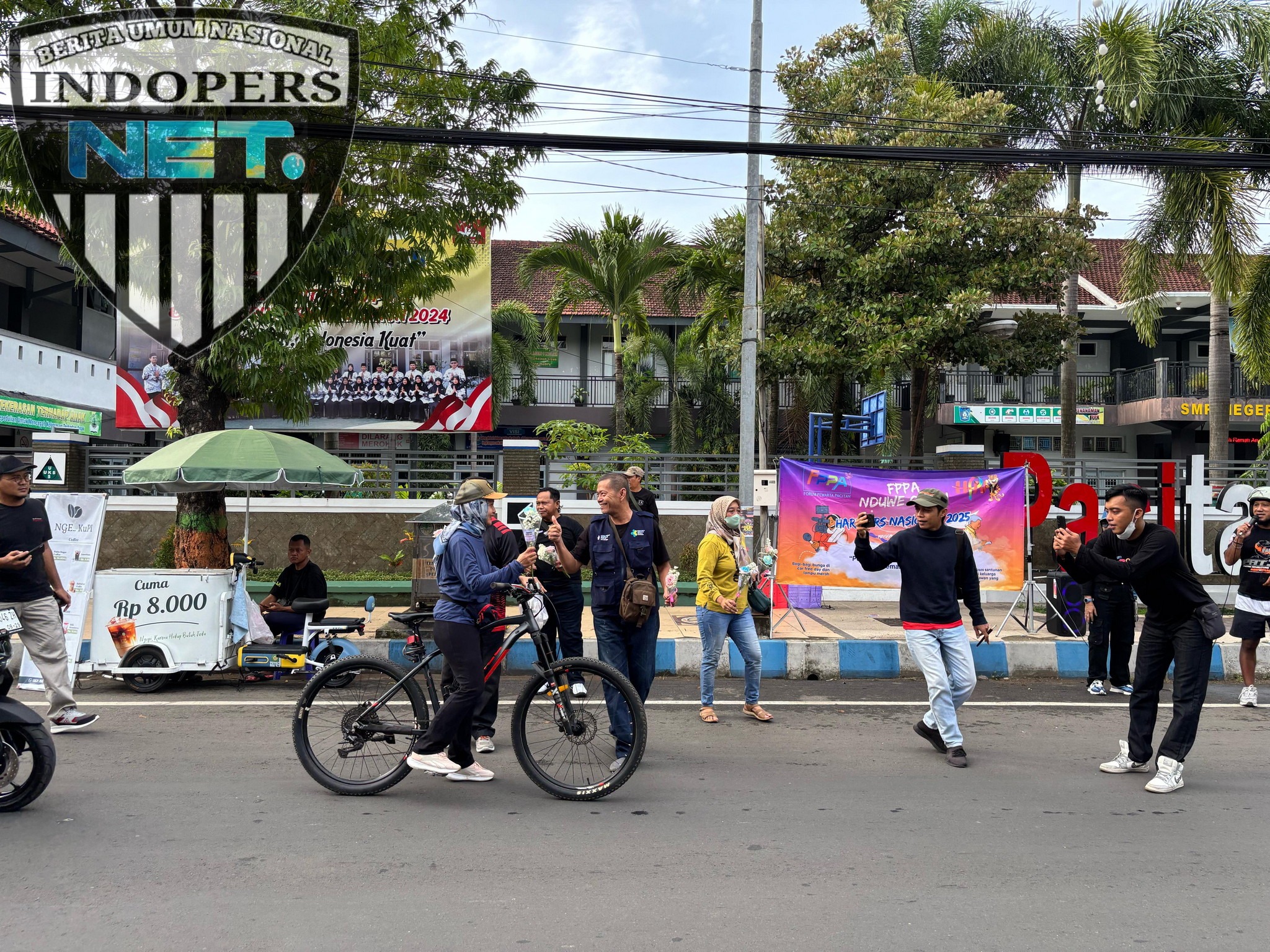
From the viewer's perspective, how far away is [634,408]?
2792 centimetres

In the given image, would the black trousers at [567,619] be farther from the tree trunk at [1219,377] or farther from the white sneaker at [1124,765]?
the tree trunk at [1219,377]

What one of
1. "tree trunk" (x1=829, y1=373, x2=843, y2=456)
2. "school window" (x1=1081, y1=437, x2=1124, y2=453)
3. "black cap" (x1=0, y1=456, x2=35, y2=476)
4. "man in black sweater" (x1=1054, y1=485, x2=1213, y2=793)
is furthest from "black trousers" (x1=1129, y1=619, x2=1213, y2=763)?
"school window" (x1=1081, y1=437, x2=1124, y2=453)

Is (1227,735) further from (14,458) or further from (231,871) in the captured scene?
(14,458)

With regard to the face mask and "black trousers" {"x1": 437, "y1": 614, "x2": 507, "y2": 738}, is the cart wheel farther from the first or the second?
the face mask

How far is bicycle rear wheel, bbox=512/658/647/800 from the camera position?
562cm

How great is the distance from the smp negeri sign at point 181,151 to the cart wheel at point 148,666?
3771 mm

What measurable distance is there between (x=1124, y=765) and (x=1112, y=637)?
337 cm

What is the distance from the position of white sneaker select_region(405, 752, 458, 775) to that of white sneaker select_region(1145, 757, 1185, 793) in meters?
4.19

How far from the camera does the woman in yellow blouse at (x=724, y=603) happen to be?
768 cm

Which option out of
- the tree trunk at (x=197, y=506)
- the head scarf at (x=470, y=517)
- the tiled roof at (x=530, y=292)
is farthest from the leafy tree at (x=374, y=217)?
the tiled roof at (x=530, y=292)

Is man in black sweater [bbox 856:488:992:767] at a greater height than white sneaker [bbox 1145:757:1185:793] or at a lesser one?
greater

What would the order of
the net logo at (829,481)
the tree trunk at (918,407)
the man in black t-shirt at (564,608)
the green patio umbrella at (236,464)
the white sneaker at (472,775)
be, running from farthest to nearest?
the tree trunk at (918,407) < the net logo at (829,481) < the green patio umbrella at (236,464) < the man in black t-shirt at (564,608) < the white sneaker at (472,775)

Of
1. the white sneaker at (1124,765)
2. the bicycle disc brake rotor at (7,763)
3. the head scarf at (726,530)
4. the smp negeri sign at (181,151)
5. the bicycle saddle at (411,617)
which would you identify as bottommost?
the white sneaker at (1124,765)

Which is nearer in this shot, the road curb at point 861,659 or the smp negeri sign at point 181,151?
the road curb at point 861,659
